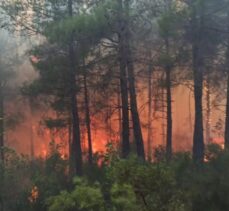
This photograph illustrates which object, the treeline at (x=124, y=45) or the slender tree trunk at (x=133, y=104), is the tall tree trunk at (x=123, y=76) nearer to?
the treeline at (x=124, y=45)

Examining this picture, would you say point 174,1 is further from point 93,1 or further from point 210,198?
point 210,198

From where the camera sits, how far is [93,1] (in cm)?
1692

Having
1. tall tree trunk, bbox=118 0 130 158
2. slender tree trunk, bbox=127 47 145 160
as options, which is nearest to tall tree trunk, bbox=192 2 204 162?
slender tree trunk, bbox=127 47 145 160

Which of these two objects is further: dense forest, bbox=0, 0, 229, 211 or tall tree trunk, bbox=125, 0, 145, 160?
tall tree trunk, bbox=125, 0, 145, 160

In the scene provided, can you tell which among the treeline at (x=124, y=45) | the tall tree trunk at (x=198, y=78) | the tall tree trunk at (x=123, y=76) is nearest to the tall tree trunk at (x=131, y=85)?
the treeline at (x=124, y=45)

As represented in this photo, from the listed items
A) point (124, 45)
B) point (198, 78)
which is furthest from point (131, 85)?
point (198, 78)

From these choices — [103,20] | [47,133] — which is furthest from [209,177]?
[47,133]

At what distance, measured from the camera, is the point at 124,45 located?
15422 mm

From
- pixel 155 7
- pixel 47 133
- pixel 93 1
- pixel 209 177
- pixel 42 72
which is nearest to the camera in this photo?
pixel 209 177

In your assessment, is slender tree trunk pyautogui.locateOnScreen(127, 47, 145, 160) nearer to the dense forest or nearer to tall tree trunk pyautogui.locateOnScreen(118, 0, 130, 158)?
the dense forest

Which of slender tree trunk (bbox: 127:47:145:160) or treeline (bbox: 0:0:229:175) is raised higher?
treeline (bbox: 0:0:229:175)

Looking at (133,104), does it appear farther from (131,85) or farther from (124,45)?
(124,45)

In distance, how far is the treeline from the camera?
590 inches

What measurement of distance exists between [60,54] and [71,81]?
193 cm
